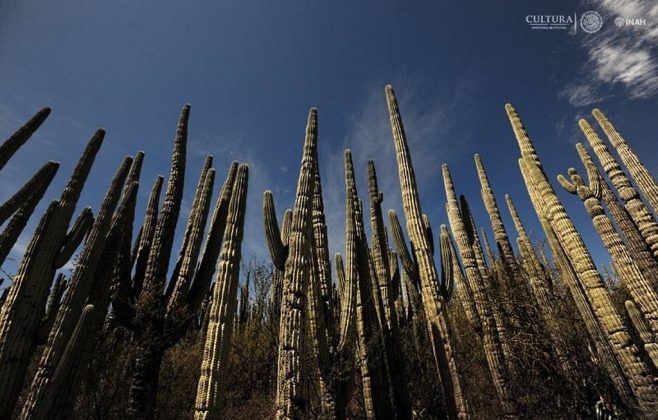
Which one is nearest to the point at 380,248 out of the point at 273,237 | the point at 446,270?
the point at 446,270

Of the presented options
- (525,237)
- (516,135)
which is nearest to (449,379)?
(516,135)

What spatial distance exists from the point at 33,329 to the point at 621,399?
997 cm

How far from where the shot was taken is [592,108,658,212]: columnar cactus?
7.57 meters

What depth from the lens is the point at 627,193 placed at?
7.75 m

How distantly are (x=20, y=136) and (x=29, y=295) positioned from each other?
3.08m

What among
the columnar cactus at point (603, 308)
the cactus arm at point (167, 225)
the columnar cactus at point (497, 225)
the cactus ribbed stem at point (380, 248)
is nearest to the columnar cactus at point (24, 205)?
the cactus arm at point (167, 225)

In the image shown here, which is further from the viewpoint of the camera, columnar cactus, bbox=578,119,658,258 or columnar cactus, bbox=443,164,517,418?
columnar cactus, bbox=578,119,658,258

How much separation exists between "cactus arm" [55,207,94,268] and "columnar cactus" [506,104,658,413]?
350 inches

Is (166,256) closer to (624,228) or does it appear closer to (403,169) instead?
(403,169)

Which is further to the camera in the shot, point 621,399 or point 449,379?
point 621,399

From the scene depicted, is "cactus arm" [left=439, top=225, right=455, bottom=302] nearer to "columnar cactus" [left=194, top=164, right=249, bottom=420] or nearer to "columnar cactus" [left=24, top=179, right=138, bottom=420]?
"columnar cactus" [left=194, top=164, right=249, bottom=420]

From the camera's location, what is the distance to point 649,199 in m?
7.56

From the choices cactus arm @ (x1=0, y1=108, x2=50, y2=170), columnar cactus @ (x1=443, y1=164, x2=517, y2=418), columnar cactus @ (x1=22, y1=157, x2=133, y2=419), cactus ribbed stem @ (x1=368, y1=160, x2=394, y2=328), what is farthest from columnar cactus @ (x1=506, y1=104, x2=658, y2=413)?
cactus arm @ (x1=0, y1=108, x2=50, y2=170)

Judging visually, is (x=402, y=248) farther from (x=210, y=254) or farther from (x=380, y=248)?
(x=210, y=254)
